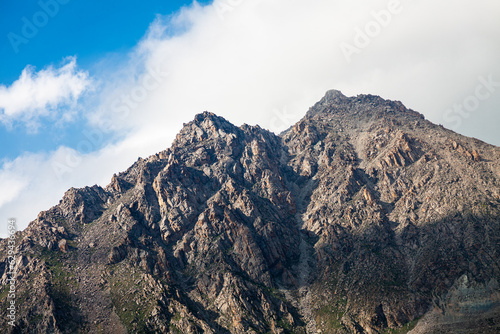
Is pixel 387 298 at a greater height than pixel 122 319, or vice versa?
pixel 122 319

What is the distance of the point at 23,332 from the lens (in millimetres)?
173750

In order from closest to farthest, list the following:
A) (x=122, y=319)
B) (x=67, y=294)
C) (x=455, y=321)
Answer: (x=455, y=321), (x=122, y=319), (x=67, y=294)

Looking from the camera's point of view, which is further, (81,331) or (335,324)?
(335,324)

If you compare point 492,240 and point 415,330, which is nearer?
point 415,330

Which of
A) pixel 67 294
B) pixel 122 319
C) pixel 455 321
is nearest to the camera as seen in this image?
pixel 455 321

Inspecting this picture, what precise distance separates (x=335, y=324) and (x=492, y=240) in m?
101

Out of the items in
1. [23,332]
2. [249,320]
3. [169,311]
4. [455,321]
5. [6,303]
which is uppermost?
[6,303]

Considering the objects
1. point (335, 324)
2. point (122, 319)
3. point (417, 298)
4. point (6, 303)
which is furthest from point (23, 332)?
point (417, 298)

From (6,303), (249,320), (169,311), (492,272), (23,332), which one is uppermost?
(6,303)

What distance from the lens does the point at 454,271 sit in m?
190

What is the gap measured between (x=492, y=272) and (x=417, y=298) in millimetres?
40662

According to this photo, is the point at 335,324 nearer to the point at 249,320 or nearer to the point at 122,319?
the point at 249,320

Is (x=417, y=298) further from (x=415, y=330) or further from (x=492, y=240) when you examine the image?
(x=492, y=240)

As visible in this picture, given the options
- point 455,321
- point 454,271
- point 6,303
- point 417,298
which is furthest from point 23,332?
point 454,271
